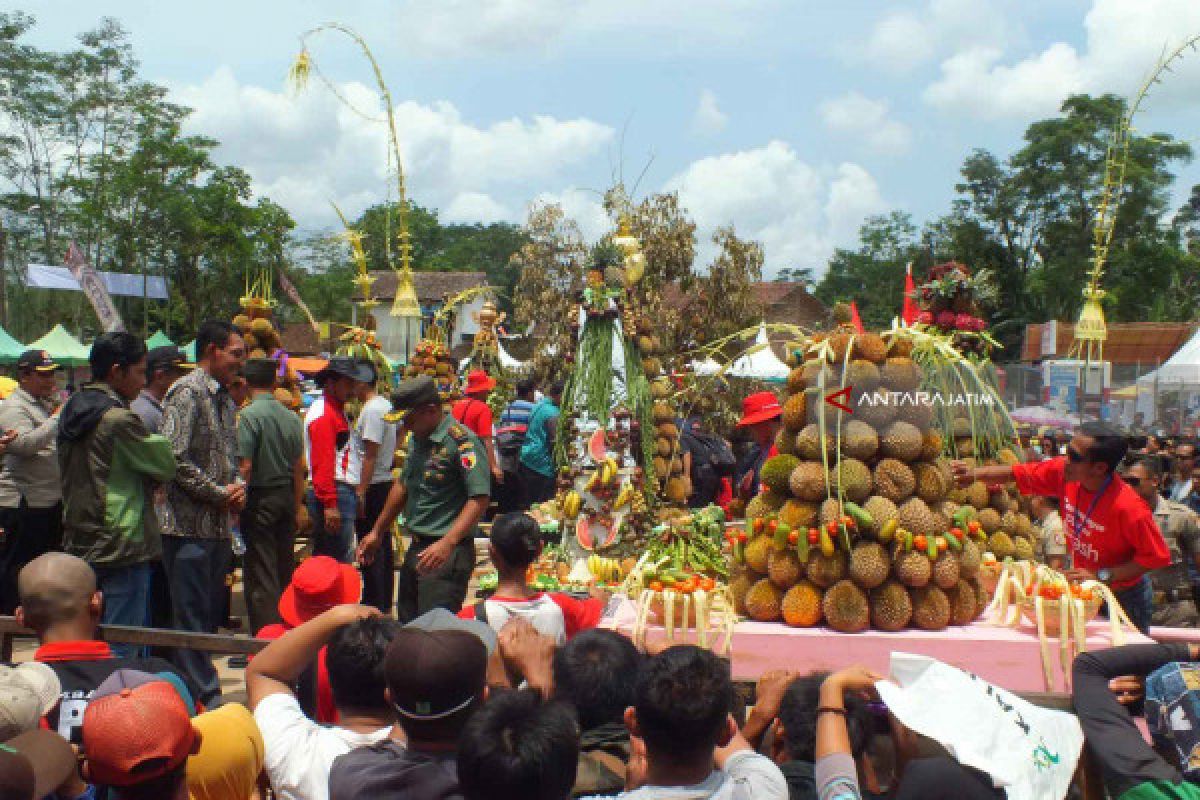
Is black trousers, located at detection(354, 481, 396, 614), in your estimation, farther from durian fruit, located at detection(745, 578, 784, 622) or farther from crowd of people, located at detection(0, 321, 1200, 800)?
durian fruit, located at detection(745, 578, 784, 622)

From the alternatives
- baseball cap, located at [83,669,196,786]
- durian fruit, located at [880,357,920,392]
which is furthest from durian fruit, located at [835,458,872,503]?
baseball cap, located at [83,669,196,786]

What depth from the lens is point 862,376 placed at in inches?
161

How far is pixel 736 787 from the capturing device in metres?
2.16

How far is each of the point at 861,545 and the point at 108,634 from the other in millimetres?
2696

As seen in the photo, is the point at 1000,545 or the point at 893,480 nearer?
the point at 893,480

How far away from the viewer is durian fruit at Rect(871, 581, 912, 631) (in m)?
4.00

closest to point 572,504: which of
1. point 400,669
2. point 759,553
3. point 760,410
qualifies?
point 760,410

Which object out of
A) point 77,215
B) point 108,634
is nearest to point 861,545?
point 108,634

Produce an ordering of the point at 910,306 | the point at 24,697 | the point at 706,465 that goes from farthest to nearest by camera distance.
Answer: the point at 706,465 → the point at 910,306 → the point at 24,697

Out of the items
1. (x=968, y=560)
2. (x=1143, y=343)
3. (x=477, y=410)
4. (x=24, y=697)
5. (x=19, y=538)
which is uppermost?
(x=1143, y=343)

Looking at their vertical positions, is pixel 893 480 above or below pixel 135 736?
above

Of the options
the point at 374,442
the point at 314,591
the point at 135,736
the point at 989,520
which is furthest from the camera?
the point at 374,442

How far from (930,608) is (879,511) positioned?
17.0 inches

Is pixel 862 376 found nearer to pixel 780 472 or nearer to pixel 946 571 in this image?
pixel 780 472
